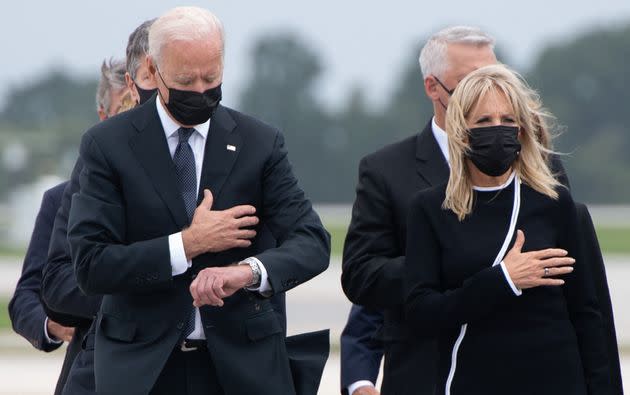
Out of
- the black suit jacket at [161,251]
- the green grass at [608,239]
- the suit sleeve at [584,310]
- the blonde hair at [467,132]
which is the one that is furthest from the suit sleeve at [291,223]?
the green grass at [608,239]

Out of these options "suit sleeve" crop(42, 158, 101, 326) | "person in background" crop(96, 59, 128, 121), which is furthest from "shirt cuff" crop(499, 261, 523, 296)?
"person in background" crop(96, 59, 128, 121)

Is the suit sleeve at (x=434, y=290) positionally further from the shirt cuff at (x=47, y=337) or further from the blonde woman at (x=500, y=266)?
the shirt cuff at (x=47, y=337)

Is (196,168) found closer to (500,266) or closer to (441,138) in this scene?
(500,266)

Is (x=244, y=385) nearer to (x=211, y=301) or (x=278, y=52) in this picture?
(x=211, y=301)

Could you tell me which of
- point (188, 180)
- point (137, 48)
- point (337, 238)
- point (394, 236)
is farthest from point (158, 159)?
point (337, 238)

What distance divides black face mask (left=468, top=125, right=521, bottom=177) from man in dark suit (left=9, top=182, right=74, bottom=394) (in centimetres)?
188

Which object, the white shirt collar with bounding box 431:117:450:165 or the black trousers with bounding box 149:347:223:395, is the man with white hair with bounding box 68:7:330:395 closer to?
the black trousers with bounding box 149:347:223:395

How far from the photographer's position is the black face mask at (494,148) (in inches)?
185

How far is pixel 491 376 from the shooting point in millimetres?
4719

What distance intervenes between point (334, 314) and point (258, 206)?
41.8 ft

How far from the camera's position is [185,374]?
461 centimetres

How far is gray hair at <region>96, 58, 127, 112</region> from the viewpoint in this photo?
5.99 meters

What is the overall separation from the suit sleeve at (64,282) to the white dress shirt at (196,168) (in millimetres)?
447

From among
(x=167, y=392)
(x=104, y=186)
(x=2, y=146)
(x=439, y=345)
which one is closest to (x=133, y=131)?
(x=104, y=186)
